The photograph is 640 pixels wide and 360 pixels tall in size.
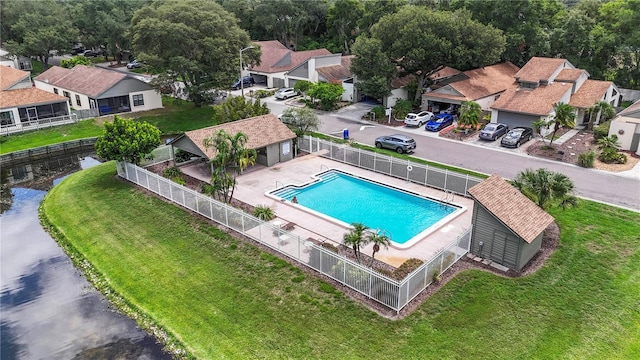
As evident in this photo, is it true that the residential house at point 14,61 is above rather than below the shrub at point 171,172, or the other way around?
above

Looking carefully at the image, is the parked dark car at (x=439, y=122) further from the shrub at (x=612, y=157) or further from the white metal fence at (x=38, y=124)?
the white metal fence at (x=38, y=124)

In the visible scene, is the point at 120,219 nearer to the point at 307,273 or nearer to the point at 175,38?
the point at 307,273

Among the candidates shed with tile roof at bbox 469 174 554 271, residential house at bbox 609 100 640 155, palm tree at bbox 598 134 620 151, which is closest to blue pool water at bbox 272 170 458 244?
shed with tile roof at bbox 469 174 554 271

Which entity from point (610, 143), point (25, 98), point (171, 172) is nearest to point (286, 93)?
point (25, 98)

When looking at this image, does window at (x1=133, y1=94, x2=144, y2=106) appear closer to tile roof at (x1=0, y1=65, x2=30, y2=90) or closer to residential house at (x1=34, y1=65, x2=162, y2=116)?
residential house at (x1=34, y1=65, x2=162, y2=116)

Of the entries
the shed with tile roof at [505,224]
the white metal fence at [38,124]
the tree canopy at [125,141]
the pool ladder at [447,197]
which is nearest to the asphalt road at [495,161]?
the pool ladder at [447,197]
